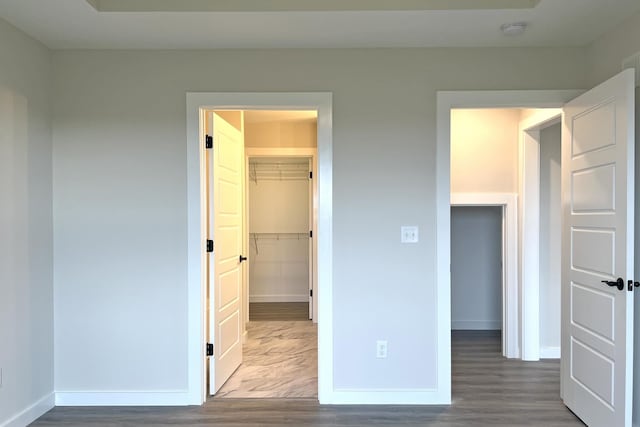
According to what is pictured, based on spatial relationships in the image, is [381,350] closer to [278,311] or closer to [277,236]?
[278,311]

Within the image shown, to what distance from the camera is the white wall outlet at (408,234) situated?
297 centimetres

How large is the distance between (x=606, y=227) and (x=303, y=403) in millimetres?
2201

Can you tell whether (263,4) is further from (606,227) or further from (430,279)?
(606,227)

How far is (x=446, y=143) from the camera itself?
2.93 meters

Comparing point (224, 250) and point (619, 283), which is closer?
point (619, 283)

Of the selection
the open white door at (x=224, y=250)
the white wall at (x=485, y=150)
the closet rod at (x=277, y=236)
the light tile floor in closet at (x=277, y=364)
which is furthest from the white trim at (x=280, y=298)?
the white wall at (x=485, y=150)

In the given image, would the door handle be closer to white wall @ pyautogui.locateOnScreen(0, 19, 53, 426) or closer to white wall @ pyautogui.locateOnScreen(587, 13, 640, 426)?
white wall @ pyautogui.locateOnScreen(587, 13, 640, 426)

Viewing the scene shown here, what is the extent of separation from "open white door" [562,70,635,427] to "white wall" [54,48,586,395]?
639 mm

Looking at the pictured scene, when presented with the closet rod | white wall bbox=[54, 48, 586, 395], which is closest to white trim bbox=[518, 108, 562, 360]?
white wall bbox=[54, 48, 586, 395]

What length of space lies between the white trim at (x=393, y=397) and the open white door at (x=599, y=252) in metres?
0.90

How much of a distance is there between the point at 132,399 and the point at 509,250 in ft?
11.0

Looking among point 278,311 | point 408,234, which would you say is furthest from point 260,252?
point 408,234

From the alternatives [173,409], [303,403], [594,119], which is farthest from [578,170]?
[173,409]

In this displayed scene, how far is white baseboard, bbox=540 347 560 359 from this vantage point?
13.1 ft
